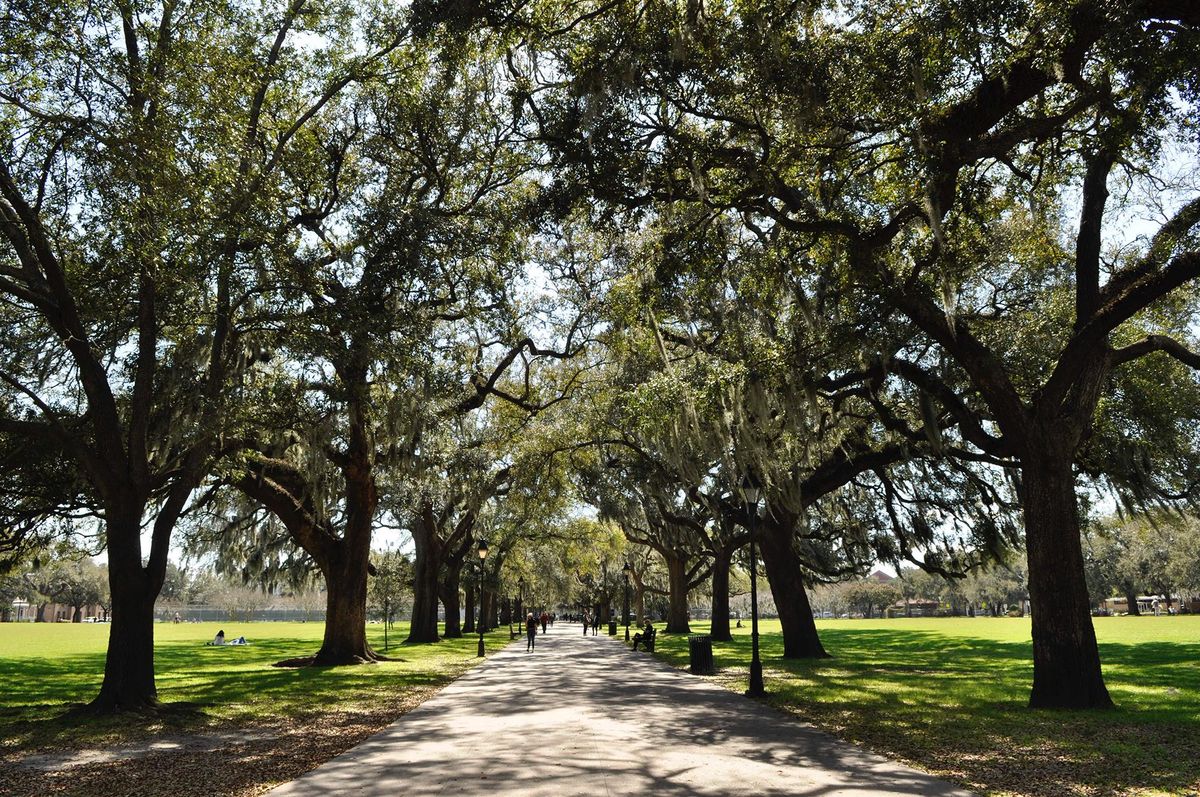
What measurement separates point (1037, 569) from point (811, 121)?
23.7 feet

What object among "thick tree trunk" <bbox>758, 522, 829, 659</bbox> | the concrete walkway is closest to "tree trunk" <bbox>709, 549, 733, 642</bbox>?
"thick tree trunk" <bbox>758, 522, 829, 659</bbox>

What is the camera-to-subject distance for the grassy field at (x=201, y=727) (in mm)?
7375

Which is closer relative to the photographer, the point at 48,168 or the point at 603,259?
the point at 48,168

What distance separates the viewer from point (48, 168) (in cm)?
1099

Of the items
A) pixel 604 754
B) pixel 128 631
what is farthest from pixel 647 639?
pixel 604 754

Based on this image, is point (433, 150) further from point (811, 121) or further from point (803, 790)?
point (803, 790)

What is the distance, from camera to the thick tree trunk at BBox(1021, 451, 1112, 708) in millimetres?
10672

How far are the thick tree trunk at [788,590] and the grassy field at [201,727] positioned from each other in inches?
354

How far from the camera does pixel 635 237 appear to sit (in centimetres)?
1698

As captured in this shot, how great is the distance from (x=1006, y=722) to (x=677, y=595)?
29.8m

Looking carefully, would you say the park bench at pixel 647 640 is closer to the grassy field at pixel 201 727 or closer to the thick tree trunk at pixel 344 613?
the grassy field at pixel 201 727

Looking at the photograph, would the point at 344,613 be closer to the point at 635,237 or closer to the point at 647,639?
the point at 647,639

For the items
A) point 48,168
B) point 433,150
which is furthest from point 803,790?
point 48,168

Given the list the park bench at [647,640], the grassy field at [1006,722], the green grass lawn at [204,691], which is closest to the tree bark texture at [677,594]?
the park bench at [647,640]
